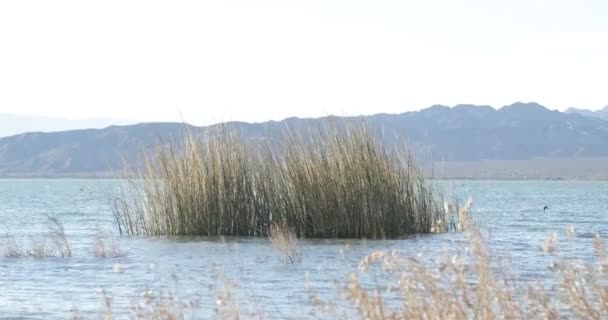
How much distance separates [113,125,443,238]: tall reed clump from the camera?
2034 centimetres

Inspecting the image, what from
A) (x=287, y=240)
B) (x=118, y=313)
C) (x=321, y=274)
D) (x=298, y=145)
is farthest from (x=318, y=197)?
(x=118, y=313)

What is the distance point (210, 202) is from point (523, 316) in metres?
14.2

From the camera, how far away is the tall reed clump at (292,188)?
66.7ft

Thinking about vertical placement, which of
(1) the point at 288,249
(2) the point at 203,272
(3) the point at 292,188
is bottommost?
(2) the point at 203,272

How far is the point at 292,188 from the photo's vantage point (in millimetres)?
20516

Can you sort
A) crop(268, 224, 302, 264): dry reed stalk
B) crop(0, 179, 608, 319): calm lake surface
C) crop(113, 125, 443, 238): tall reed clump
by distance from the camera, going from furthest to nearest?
crop(113, 125, 443, 238): tall reed clump → crop(268, 224, 302, 264): dry reed stalk → crop(0, 179, 608, 319): calm lake surface

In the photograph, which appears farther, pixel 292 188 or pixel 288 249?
pixel 292 188

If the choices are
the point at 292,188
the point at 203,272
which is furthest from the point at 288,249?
the point at 292,188

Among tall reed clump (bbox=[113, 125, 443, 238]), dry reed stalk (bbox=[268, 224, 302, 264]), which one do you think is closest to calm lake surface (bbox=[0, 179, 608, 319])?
dry reed stalk (bbox=[268, 224, 302, 264])

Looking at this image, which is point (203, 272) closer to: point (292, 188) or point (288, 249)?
point (288, 249)

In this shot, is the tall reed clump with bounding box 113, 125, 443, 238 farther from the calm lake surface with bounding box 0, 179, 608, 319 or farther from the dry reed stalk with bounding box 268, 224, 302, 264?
the dry reed stalk with bounding box 268, 224, 302, 264

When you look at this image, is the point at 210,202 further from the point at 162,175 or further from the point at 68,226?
the point at 68,226

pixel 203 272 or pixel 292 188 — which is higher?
pixel 292 188

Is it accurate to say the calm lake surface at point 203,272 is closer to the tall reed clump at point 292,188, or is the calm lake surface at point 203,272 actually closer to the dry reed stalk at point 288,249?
the dry reed stalk at point 288,249
